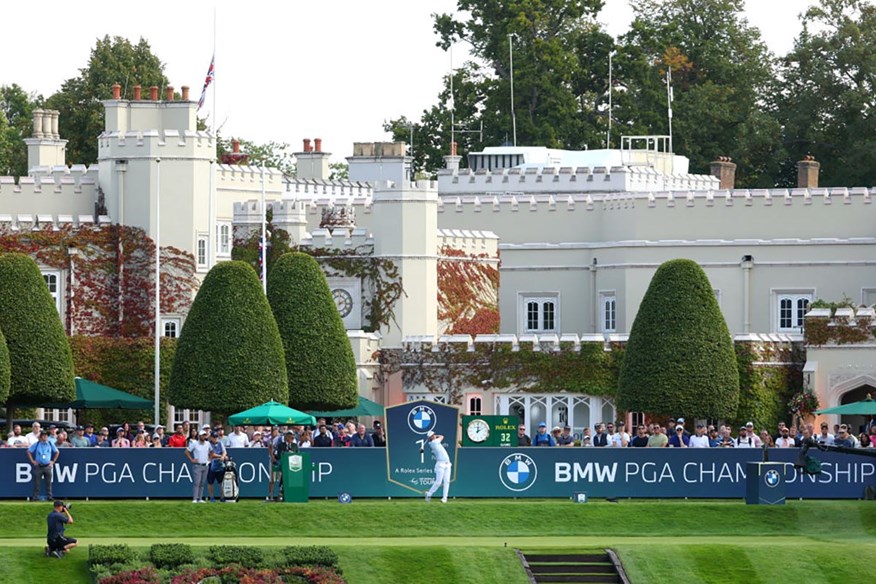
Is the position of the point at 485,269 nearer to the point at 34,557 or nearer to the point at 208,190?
the point at 208,190

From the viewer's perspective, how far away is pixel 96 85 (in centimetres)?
9862

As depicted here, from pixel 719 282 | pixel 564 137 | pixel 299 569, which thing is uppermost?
pixel 564 137

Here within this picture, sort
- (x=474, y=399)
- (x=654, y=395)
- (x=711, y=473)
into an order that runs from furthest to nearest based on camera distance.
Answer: (x=474, y=399), (x=654, y=395), (x=711, y=473)

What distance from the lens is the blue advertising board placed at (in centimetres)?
4994

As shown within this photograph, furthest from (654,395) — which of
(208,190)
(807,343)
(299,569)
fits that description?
(299,569)

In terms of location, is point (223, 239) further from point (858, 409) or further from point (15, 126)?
point (15, 126)

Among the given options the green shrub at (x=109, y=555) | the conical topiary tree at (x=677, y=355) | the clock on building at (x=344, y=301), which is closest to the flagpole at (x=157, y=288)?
the clock on building at (x=344, y=301)

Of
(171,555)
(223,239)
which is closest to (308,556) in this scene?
(171,555)

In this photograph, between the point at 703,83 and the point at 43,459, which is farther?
the point at 703,83

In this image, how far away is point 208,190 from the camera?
72.9 m

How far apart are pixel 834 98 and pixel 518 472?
5154 cm

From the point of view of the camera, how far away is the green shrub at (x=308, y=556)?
1732 inches

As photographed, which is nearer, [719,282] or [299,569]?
[299,569]

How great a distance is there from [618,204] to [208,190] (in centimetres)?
1261
